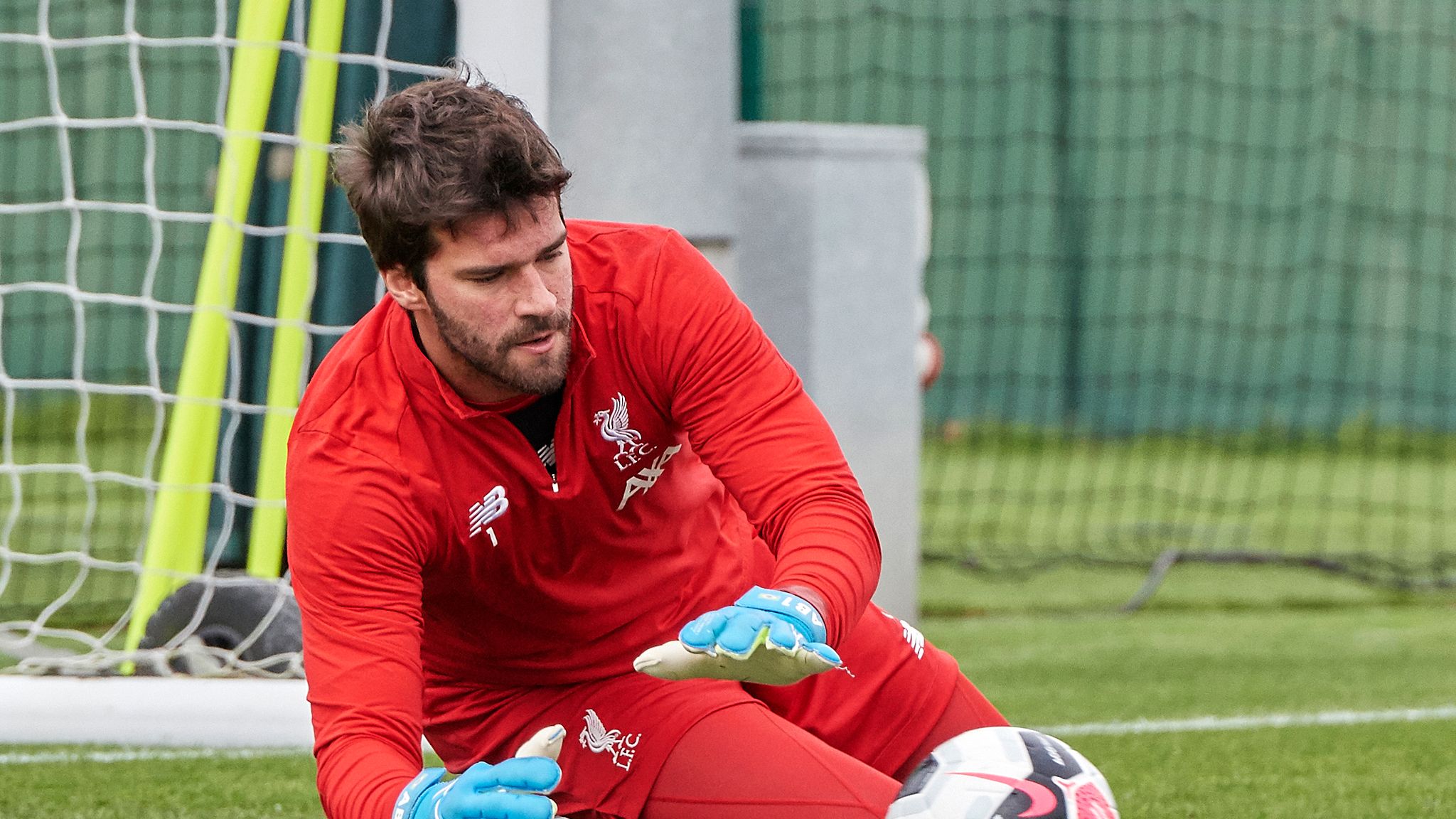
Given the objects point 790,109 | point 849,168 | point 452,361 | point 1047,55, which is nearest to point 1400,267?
point 1047,55

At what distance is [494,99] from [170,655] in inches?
92.0

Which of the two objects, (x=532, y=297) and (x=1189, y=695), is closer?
(x=532, y=297)

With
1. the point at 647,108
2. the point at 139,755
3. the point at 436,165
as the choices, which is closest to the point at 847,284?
the point at 647,108

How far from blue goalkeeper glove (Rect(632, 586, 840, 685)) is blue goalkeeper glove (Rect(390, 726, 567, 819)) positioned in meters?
0.16

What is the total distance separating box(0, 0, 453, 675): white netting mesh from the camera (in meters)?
4.12

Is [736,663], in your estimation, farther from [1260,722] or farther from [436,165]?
[1260,722]

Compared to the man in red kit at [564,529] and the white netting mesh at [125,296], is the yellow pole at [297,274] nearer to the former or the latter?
the white netting mesh at [125,296]

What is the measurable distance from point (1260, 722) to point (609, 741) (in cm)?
212

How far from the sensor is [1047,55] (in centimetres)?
955

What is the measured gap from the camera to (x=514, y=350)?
2145 mm

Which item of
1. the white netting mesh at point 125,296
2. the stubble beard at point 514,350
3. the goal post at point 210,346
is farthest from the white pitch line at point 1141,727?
the stubble beard at point 514,350

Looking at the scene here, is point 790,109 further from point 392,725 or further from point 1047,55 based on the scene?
point 392,725

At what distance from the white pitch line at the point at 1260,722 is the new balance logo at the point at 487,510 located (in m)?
1.97

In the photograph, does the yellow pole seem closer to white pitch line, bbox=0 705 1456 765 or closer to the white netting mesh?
the white netting mesh
